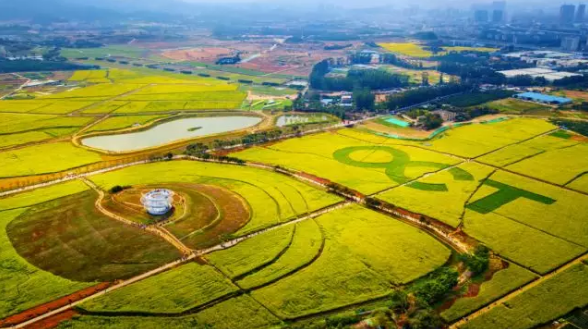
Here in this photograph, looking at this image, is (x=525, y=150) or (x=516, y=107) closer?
(x=525, y=150)

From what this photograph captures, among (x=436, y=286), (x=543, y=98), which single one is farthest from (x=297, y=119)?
(x=436, y=286)

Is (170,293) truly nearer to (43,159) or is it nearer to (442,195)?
(442,195)

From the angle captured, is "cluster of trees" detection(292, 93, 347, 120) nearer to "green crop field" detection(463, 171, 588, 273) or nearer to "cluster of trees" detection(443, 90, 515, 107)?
"cluster of trees" detection(443, 90, 515, 107)

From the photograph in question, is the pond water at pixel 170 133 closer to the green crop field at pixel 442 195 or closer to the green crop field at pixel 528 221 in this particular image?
the green crop field at pixel 442 195

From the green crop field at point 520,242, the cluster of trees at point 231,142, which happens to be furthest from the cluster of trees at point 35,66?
the green crop field at point 520,242

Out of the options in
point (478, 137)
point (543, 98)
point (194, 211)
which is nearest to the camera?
point (194, 211)

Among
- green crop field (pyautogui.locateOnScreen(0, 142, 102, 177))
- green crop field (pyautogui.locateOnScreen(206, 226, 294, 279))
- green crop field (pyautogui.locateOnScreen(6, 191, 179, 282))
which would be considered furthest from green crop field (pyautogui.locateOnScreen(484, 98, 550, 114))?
green crop field (pyautogui.locateOnScreen(6, 191, 179, 282))

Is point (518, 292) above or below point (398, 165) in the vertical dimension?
below

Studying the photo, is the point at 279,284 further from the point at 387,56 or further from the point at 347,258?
the point at 387,56
